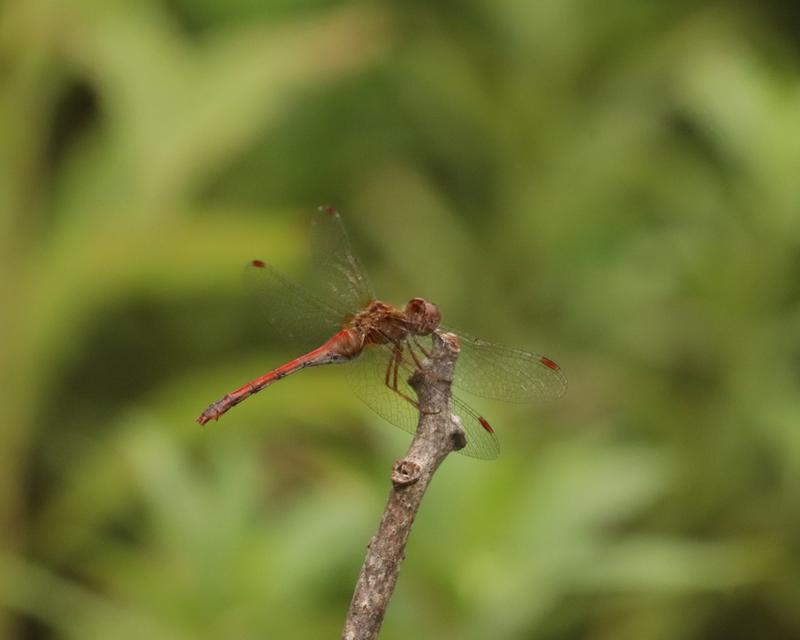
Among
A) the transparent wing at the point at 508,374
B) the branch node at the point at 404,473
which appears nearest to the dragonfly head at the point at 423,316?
the transparent wing at the point at 508,374

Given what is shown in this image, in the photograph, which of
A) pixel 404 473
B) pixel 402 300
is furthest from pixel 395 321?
pixel 402 300

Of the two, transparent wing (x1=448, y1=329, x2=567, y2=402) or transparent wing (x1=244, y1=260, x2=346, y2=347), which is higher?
transparent wing (x1=244, y1=260, x2=346, y2=347)

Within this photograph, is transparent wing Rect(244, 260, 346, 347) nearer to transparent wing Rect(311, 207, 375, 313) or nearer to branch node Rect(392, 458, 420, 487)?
transparent wing Rect(311, 207, 375, 313)

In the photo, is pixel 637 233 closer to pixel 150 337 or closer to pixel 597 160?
pixel 597 160

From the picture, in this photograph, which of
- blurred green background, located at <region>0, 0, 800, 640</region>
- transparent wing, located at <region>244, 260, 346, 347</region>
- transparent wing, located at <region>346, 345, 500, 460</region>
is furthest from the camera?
blurred green background, located at <region>0, 0, 800, 640</region>

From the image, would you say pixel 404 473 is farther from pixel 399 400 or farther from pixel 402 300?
pixel 402 300

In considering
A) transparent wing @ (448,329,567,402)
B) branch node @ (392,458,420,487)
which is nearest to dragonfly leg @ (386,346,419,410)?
transparent wing @ (448,329,567,402)

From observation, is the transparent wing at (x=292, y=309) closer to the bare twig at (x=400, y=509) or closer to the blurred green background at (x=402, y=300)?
the blurred green background at (x=402, y=300)
